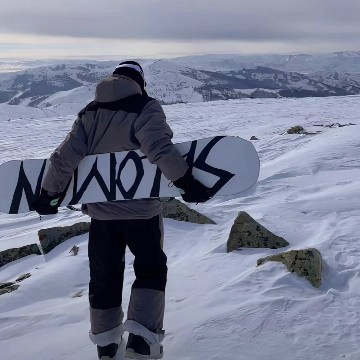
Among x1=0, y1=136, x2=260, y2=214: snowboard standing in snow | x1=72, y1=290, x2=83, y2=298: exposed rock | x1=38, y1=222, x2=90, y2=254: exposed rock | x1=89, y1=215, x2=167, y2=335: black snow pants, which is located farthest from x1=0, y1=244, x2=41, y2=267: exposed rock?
x1=89, y1=215, x2=167, y2=335: black snow pants

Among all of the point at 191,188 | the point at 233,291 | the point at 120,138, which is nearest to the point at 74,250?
the point at 233,291

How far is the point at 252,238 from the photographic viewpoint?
17.5ft

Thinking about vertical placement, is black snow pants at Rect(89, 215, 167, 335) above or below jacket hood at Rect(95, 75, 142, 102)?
below

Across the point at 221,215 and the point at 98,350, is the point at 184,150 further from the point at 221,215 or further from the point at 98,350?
the point at 221,215

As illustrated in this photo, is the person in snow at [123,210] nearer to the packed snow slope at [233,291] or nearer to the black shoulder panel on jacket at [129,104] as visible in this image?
the black shoulder panel on jacket at [129,104]

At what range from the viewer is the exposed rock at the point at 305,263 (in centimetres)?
404

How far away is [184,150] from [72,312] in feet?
5.97

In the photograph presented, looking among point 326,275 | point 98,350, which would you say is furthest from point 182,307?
point 326,275

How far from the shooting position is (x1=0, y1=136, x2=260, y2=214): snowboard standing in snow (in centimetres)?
312

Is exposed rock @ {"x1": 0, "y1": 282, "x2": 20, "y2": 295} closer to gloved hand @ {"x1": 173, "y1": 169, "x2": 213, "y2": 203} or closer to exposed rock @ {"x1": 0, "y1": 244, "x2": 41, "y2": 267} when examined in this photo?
exposed rock @ {"x1": 0, "y1": 244, "x2": 41, "y2": 267}

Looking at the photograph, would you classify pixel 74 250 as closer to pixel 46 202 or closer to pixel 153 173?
pixel 46 202

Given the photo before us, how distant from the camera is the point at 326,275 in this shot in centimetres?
419

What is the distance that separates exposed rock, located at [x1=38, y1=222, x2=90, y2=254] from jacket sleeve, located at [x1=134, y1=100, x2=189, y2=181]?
4334 mm

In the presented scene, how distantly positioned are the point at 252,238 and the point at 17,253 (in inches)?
Result: 142
